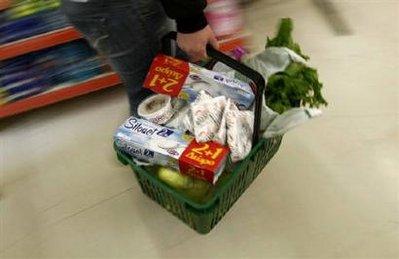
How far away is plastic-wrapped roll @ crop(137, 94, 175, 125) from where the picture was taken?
100cm

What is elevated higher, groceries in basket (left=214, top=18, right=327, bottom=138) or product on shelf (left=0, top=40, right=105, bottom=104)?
groceries in basket (left=214, top=18, right=327, bottom=138)

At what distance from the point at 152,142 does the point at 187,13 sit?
31 centimetres

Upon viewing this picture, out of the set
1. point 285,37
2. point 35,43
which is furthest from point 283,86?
point 35,43

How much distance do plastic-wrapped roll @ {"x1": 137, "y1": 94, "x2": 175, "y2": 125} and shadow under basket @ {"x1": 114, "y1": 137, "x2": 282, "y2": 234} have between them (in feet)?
0.38

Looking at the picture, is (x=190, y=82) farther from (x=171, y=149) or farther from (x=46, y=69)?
(x=46, y=69)

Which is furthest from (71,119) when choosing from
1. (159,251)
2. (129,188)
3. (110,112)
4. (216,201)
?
(216,201)

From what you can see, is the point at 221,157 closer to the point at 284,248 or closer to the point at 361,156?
the point at 284,248

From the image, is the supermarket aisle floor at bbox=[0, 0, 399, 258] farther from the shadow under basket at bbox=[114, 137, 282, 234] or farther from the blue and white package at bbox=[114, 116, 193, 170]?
the blue and white package at bbox=[114, 116, 193, 170]

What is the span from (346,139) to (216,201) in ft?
1.90

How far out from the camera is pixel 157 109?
3.34 ft

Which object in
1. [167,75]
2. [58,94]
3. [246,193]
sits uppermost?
[167,75]

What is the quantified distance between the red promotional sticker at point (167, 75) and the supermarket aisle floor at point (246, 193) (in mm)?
410

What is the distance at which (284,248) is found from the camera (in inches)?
45.3

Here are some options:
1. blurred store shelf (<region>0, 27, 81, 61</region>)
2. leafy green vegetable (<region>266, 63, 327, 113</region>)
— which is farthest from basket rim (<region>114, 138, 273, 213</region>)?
blurred store shelf (<region>0, 27, 81, 61</region>)
